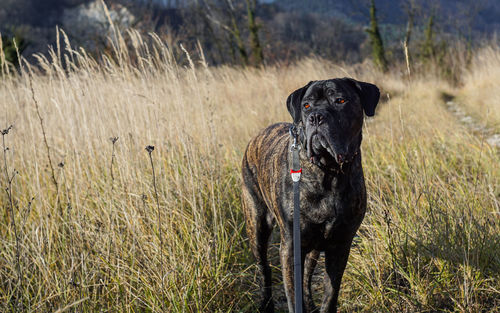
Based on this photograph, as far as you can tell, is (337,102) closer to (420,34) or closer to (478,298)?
(478,298)

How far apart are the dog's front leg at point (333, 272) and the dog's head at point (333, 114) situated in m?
0.56

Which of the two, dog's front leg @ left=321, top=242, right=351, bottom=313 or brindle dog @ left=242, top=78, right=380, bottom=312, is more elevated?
brindle dog @ left=242, top=78, right=380, bottom=312

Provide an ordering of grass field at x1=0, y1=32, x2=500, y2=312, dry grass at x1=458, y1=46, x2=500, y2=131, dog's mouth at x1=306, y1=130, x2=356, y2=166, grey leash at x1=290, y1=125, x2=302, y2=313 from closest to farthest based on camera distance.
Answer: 1. grey leash at x1=290, y1=125, x2=302, y2=313
2. dog's mouth at x1=306, y1=130, x2=356, y2=166
3. grass field at x1=0, y1=32, x2=500, y2=312
4. dry grass at x1=458, y1=46, x2=500, y2=131

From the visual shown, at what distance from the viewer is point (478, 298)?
2.26m

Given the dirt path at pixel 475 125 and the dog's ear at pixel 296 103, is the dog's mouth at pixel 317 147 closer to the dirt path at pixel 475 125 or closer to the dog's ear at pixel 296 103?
the dog's ear at pixel 296 103

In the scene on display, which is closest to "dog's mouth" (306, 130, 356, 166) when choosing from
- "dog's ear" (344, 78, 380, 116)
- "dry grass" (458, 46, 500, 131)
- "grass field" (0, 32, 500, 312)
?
"dog's ear" (344, 78, 380, 116)

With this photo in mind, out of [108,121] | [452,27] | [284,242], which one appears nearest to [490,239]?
[284,242]

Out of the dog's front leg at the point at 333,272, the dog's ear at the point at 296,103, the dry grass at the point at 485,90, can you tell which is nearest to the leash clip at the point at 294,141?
the dog's ear at the point at 296,103

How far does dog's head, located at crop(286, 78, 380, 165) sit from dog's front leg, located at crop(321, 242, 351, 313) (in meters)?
0.56

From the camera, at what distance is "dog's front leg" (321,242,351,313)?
2.07m

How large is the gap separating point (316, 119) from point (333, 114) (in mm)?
118

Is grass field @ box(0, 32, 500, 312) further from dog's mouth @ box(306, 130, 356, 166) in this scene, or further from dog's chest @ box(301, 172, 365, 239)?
dog's mouth @ box(306, 130, 356, 166)

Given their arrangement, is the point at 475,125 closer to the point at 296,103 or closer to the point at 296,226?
the point at 296,103

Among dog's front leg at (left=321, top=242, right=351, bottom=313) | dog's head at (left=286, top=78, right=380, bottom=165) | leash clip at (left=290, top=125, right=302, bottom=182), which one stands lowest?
dog's front leg at (left=321, top=242, right=351, bottom=313)
